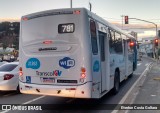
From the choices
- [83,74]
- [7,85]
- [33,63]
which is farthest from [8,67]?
[83,74]

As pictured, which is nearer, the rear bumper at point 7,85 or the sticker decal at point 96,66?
the sticker decal at point 96,66

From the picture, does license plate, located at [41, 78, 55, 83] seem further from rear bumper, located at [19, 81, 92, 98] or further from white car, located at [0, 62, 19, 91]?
white car, located at [0, 62, 19, 91]

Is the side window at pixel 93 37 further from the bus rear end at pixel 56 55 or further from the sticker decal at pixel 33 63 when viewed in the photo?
the sticker decal at pixel 33 63

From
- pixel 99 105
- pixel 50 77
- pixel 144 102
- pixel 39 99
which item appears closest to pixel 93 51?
pixel 50 77

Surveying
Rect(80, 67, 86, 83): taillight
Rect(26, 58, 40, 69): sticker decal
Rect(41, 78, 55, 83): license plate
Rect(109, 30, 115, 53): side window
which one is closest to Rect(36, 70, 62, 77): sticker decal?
Rect(41, 78, 55, 83): license plate

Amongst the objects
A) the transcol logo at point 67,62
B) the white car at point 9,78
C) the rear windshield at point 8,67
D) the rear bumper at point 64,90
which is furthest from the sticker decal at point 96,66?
the rear windshield at point 8,67

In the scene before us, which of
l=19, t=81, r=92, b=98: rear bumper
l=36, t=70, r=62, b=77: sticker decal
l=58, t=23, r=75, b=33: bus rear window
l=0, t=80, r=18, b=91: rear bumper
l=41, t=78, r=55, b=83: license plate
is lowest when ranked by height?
l=0, t=80, r=18, b=91: rear bumper

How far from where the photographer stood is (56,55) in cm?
902

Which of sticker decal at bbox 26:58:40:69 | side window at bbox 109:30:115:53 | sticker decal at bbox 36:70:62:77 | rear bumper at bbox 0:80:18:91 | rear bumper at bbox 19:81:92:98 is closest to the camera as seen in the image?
rear bumper at bbox 19:81:92:98

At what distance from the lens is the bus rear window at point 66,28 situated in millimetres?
8852

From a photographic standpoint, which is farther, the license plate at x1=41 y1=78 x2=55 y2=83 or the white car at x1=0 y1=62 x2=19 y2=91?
the white car at x1=0 y1=62 x2=19 y2=91

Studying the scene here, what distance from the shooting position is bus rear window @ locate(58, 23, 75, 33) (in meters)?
8.85

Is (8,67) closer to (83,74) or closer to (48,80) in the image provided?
(48,80)

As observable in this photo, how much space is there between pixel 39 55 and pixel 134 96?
16.0 ft
